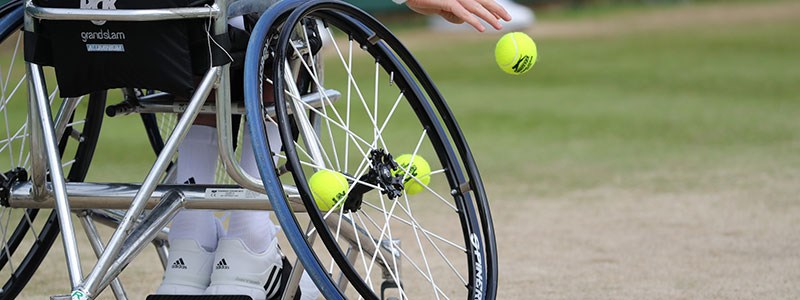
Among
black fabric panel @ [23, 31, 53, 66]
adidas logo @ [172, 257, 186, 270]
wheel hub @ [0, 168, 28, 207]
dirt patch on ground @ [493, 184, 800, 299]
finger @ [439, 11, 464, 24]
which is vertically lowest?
dirt patch on ground @ [493, 184, 800, 299]

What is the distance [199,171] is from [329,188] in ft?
2.66

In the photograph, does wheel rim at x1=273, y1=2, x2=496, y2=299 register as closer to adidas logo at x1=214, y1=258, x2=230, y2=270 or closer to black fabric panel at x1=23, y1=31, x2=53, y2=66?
adidas logo at x1=214, y1=258, x2=230, y2=270

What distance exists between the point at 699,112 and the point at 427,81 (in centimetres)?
656

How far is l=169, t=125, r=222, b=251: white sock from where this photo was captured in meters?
3.61

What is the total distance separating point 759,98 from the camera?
34.1 ft

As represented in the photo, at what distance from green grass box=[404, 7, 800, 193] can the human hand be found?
11.5 ft

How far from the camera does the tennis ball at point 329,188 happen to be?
2.98 m

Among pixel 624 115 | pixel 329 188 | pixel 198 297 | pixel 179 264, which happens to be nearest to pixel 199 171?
pixel 179 264

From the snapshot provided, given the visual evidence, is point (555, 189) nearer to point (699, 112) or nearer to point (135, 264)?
point (135, 264)

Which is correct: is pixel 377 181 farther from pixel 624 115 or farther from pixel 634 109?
pixel 634 109

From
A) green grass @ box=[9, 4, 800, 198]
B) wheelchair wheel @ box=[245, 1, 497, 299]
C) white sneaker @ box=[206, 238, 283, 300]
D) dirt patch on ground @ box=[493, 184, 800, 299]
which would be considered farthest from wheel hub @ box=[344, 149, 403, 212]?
green grass @ box=[9, 4, 800, 198]

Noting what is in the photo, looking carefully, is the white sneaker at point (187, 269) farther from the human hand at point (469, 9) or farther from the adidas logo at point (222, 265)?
the human hand at point (469, 9)

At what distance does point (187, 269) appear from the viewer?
3.48 m

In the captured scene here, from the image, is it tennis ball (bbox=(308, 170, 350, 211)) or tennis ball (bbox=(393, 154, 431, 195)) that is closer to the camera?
tennis ball (bbox=(308, 170, 350, 211))
